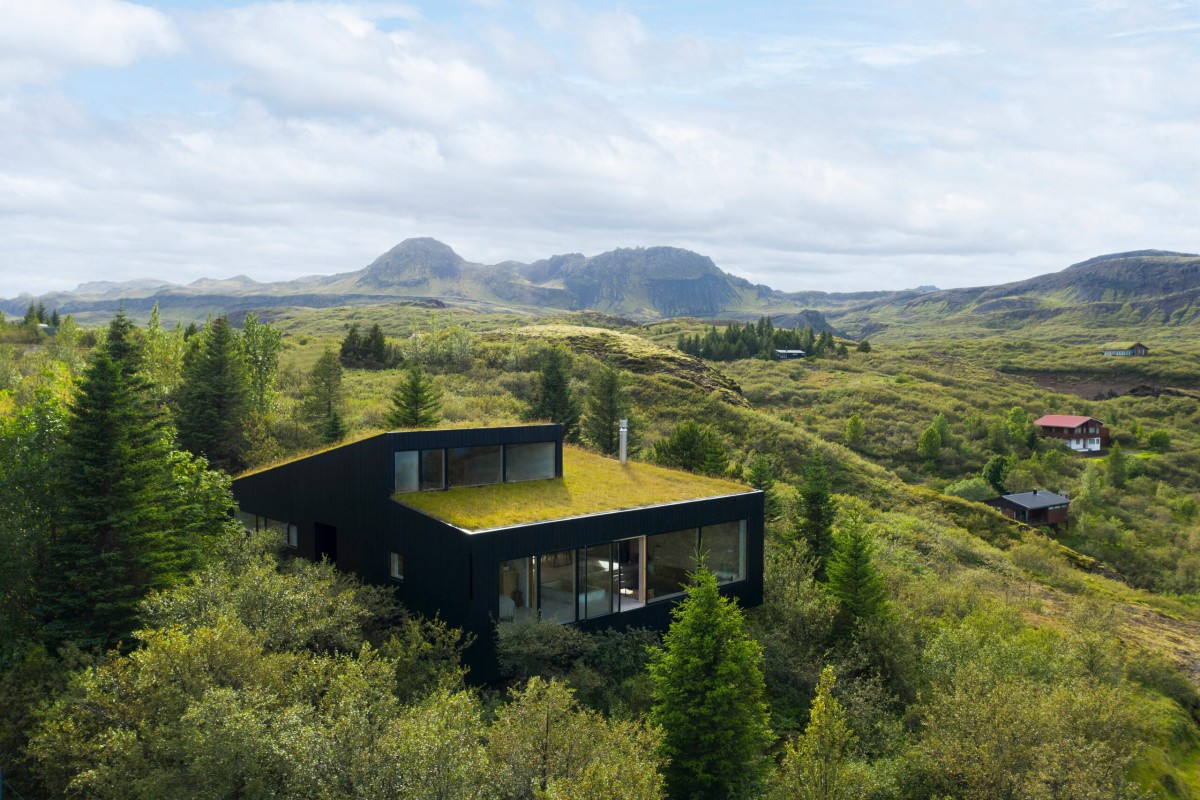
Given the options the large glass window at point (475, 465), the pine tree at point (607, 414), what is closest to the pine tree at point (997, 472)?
the pine tree at point (607, 414)

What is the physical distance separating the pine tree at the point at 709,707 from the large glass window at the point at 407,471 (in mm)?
9499

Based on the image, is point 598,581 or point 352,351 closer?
point 598,581

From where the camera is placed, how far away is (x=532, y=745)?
13664 millimetres

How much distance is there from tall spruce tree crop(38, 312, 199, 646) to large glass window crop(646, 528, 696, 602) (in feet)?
45.3

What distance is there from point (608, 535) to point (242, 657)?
10.4m

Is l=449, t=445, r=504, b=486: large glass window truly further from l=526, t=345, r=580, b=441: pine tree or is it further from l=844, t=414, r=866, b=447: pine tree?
l=844, t=414, r=866, b=447: pine tree

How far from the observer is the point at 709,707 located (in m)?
17.4

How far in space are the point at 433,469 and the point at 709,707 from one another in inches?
436

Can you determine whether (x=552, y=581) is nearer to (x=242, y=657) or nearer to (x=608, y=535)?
(x=608, y=535)

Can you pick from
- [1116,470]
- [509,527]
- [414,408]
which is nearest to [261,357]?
[414,408]

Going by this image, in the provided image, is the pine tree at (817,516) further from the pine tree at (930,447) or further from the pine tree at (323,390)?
the pine tree at (930,447)

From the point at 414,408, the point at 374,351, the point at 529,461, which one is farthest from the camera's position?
the point at 374,351

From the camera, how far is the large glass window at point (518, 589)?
2077 cm

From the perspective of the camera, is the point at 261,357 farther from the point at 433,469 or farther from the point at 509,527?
the point at 509,527
